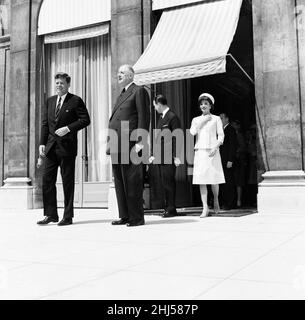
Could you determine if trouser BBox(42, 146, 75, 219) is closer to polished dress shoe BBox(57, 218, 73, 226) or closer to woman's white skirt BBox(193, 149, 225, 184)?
polished dress shoe BBox(57, 218, 73, 226)

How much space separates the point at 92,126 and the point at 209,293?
781 cm

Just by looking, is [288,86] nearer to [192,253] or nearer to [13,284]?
[192,253]

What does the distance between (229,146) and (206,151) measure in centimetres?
185

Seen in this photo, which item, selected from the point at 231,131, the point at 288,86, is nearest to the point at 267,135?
the point at 288,86

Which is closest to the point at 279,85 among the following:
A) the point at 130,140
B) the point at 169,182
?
the point at 169,182

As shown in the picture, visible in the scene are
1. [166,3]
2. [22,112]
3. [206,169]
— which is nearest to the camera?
[206,169]

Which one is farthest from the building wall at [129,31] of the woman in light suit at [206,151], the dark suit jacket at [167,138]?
the woman in light suit at [206,151]

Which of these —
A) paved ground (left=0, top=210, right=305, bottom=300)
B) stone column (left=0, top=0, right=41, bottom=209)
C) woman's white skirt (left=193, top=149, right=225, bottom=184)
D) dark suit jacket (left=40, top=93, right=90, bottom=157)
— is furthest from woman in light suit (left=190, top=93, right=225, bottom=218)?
stone column (left=0, top=0, right=41, bottom=209)

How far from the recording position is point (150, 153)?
28.7ft

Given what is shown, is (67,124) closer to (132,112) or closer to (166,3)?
(132,112)

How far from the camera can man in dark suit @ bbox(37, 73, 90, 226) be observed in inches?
240

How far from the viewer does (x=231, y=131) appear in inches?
353

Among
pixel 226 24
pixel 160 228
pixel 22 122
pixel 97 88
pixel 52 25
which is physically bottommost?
pixel 160 228

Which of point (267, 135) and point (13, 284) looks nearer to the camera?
point (13, 284)
